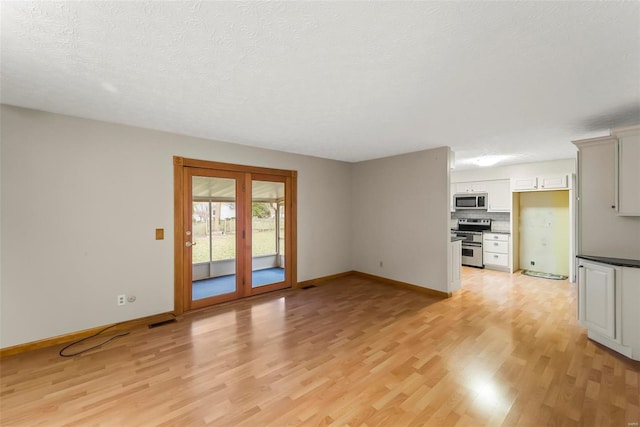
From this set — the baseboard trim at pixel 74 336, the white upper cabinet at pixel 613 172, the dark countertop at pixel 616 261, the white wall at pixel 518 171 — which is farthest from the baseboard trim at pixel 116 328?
the white wall at pixel 518 171

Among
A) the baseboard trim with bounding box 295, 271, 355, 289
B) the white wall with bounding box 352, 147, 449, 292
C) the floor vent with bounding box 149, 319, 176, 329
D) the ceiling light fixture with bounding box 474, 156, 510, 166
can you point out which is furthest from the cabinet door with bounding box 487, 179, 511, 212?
the floor vent with bounding box 149, 319, 176, 329

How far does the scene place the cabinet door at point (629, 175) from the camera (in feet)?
8.83

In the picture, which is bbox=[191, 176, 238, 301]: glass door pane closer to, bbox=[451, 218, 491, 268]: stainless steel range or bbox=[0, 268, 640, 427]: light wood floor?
bbox=[0, 268, 640, 427]: light wood floor

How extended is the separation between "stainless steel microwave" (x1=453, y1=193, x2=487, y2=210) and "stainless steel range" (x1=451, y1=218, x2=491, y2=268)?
0.50 m

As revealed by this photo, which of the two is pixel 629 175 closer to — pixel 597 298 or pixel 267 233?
pixel 597 298

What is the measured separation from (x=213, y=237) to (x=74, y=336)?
188 cm

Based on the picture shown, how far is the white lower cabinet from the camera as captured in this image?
2562 millimetres

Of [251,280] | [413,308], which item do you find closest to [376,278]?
[413,308]

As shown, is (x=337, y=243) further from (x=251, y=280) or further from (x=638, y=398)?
(x=638, y=398)

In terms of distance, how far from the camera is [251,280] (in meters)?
4.42

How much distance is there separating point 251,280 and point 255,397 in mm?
2479

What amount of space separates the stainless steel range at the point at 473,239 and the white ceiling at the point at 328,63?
12.1 ft

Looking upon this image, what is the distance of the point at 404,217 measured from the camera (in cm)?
500

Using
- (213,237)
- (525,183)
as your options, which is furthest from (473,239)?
(213,237)
